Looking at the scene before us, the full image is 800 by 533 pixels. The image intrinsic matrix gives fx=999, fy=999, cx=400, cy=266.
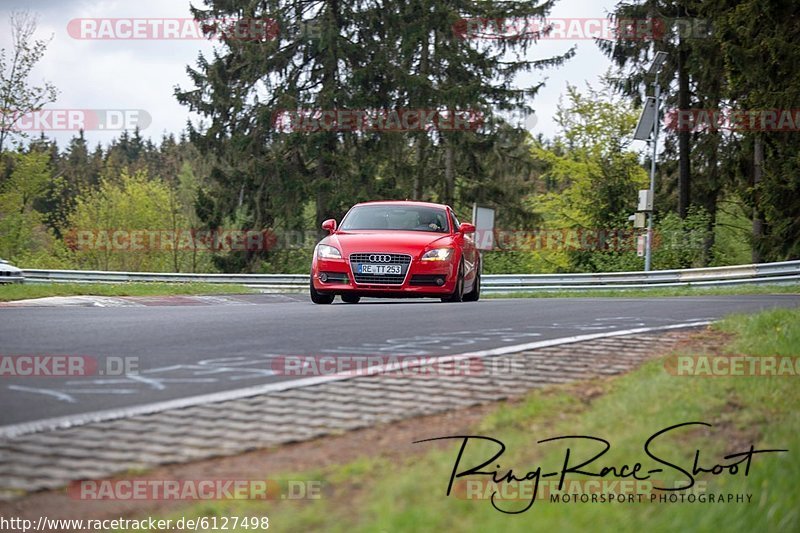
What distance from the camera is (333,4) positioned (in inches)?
1526

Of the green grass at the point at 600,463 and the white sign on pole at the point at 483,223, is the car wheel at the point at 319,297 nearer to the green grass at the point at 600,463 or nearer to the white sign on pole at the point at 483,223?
the green grass at the point at 600,463

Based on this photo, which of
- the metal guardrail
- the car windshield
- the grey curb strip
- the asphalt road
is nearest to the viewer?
the grey curb strip

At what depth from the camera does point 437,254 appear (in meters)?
15.0

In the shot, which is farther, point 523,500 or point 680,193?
point 680,193

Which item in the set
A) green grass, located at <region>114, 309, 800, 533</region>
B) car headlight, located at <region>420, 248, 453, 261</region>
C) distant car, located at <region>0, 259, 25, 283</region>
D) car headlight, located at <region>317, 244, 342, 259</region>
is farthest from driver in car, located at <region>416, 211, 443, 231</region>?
distant car, located at <region>0, 259, 25, 283</region>

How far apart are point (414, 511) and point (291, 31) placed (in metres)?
36.0

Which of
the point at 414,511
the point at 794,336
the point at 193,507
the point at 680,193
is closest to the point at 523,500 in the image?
the point at 414,511

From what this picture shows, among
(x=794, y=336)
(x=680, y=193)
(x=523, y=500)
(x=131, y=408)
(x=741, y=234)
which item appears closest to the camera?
(x=523, y=500)

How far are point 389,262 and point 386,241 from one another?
1.35ft

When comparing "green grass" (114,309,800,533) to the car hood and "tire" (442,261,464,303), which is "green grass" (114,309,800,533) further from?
"tire" (442,261,464,303)

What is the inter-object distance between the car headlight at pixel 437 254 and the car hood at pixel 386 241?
9 centimetres

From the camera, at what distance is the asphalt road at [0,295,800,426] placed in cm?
646

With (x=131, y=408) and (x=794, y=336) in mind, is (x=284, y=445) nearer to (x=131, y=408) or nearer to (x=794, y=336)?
(x=131, y=408)

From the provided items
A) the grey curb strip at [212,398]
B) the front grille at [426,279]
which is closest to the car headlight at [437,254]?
the front grille at [426,279]
